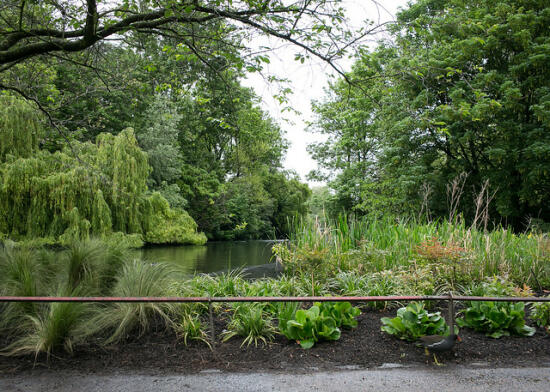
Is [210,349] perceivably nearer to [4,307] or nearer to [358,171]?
[4,307]

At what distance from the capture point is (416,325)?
3.15 m

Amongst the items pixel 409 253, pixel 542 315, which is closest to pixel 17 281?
pixel 409 253

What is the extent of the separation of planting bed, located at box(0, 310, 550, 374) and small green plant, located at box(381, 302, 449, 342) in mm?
86

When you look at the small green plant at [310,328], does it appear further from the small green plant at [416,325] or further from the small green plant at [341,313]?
the small green plant at [416,325]

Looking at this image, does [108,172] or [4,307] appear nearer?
[4,307]

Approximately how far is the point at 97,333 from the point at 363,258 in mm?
3554

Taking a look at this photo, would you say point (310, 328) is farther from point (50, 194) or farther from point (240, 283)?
point (50, 194)

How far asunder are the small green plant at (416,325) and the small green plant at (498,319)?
0.44 m

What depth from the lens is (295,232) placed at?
6.18 m

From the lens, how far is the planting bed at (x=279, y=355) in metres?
2.88

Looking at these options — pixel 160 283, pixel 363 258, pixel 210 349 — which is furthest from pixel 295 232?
pixel 210 349

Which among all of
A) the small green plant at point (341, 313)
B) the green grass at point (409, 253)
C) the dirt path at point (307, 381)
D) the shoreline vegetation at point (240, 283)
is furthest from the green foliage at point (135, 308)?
the green grass at point (409, 253)

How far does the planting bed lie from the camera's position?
2.88 meters

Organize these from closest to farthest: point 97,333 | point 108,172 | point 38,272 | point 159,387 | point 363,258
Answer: point 159,387
point 97,333
point 38,272
point 363,258
point 108,172
